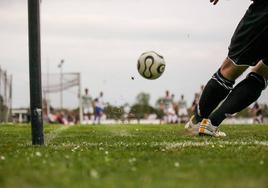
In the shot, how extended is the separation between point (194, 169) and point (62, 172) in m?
0.94

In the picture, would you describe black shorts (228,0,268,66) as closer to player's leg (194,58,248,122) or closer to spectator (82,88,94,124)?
player's leg (194,58,248,122)

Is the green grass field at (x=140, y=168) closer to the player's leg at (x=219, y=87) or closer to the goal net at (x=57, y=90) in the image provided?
the player's leg at (x=219, y=87)

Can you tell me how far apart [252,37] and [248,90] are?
91 centimetres

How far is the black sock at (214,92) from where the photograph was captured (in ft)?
23.2

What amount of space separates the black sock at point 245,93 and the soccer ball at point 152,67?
2.73 meters

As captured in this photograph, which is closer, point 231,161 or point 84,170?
point 84,170

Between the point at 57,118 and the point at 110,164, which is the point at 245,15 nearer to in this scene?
the point at 110,164

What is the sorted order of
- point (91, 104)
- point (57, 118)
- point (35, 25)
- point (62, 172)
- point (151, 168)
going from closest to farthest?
point (62, 172) → point (151, 168) → point (35, 25) → point (91, 104) → point (57, 118)

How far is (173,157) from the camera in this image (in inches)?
192

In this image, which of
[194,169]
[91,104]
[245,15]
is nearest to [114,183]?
[194,169]

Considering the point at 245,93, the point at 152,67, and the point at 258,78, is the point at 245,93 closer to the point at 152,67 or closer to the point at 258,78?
the point at 258,78

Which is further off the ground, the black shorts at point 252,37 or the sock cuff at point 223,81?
the black shorts at point 252,37

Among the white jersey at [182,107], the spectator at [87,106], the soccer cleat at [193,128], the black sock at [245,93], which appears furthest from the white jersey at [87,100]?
the black sock at [245,93]

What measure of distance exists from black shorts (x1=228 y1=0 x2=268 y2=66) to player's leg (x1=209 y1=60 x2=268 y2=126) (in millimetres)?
457
